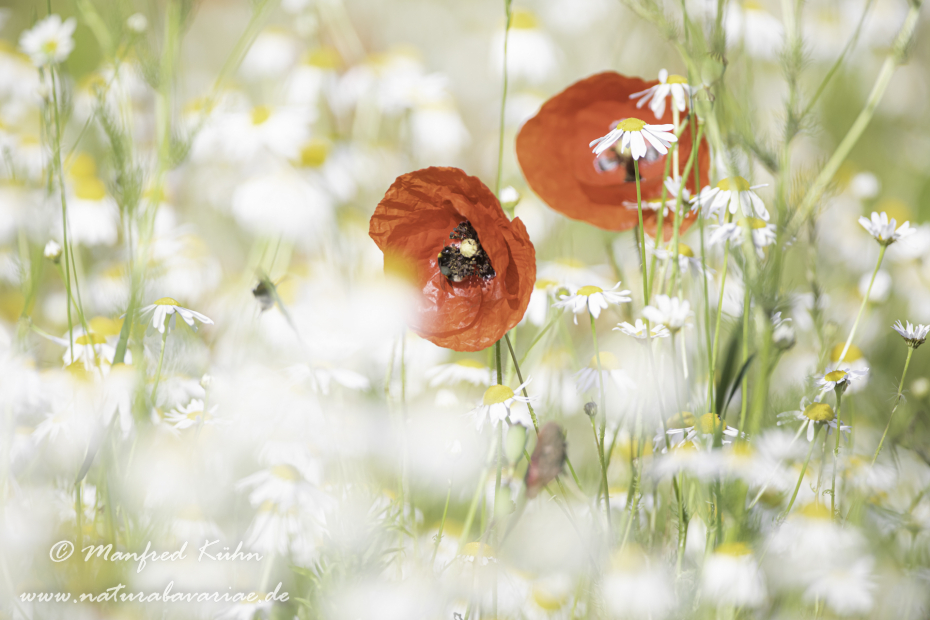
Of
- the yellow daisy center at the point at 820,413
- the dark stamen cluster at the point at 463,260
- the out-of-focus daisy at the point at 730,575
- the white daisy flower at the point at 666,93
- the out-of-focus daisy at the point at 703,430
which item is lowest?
the out-of-focus daisy at the point at 730,575

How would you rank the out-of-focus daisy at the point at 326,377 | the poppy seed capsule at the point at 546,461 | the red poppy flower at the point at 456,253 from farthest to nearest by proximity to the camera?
the out-of-focus daisy at the point at 326,377 < the red poppy flower at the point at 456,253 < the poppy seed capsule at the point at 546,461

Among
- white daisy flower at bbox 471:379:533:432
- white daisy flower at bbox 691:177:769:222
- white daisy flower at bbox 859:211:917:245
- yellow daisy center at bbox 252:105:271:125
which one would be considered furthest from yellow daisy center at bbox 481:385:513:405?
yellow daisy center at bbox 252:105:271:125

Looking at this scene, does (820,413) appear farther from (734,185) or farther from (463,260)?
(463,260)

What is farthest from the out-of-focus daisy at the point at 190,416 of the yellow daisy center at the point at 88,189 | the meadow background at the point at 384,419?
the yellow daisy center at the point at 88,189

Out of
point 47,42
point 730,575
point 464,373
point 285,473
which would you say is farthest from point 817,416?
point 47,42

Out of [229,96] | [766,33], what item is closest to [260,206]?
[229,96]

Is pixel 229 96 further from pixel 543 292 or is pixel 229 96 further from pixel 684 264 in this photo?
pixel 684 264

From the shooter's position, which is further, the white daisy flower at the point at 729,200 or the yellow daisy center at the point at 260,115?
the yellow daisy center at the point at 260,115

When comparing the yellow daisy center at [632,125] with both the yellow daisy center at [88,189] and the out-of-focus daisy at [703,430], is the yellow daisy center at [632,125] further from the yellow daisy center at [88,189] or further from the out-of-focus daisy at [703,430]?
the yellow daisy center at [88,189]
